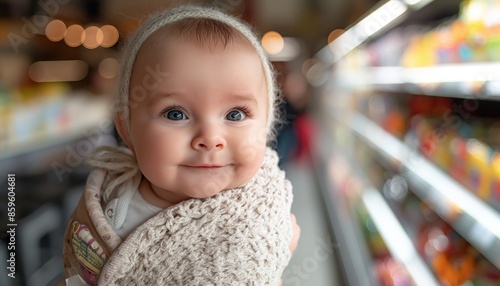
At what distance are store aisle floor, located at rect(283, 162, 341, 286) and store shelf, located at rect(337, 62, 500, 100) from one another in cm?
105

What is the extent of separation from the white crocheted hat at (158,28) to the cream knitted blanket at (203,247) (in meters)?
0.21

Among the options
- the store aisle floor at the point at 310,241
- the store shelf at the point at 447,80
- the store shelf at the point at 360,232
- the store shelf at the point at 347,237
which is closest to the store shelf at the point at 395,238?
the store shelf at the point at 360,232

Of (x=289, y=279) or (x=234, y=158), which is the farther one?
(x=289, y=279)

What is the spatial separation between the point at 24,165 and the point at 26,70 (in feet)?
7.43

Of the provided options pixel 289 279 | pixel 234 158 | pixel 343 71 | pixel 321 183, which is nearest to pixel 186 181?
pixel 234 158

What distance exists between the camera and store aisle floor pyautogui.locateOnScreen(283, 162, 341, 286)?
356 cm

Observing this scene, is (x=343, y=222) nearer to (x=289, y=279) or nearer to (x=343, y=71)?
(x=289, y=279)

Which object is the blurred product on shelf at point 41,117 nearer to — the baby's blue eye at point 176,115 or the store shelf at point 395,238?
the store shelf at point 395,238

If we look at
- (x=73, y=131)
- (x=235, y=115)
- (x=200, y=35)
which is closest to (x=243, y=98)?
(x=235, y=115)

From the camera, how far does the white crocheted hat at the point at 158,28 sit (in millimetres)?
1101

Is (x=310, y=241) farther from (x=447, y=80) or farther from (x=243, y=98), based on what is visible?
(x=243, y=98)

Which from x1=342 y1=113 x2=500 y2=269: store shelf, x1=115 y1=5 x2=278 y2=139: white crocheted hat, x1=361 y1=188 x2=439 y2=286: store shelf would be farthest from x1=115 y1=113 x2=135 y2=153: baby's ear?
x1=361 y1=188 x2=439 y2=286: store shelf

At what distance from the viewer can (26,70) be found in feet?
18.3

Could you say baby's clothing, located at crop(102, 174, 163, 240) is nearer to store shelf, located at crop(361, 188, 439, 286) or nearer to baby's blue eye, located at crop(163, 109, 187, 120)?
baby's blue eye, located at crop(163, 109, 187, 120)
